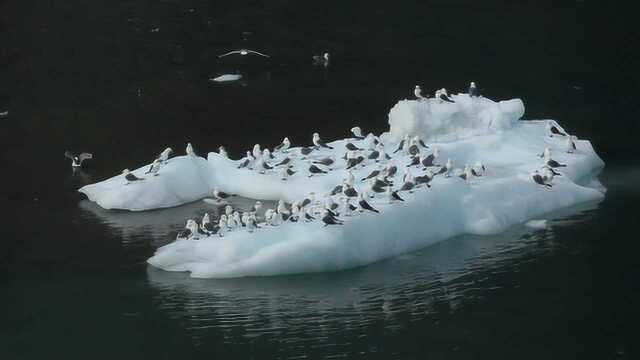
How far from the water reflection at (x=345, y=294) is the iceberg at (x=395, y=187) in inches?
16.6

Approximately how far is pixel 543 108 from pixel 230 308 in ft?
68.4

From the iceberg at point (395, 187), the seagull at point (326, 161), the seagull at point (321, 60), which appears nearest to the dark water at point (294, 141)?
the iceberg at point (395, 187)

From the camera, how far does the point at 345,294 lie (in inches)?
1142

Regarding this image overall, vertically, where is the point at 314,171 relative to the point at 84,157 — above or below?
below

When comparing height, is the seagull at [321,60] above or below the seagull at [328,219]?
above

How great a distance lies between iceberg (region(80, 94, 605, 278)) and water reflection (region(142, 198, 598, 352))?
0.42 metres

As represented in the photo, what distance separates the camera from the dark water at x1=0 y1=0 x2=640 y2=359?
2733cm

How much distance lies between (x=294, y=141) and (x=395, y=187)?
9.43 meters

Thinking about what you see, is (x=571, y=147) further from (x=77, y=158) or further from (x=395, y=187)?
(x=77, y=158)

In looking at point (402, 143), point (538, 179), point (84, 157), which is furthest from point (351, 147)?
point (84, 157)

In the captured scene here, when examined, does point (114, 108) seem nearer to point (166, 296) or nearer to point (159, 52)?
point (159, 52)

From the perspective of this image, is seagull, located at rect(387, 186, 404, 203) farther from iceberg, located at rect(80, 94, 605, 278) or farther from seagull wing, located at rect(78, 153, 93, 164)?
seagull wing, located at rect(78, 153, 93, 164)

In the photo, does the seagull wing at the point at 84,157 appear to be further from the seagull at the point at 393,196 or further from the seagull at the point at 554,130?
the seagull at the point at 554,130

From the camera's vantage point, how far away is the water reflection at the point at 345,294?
27484 mm
